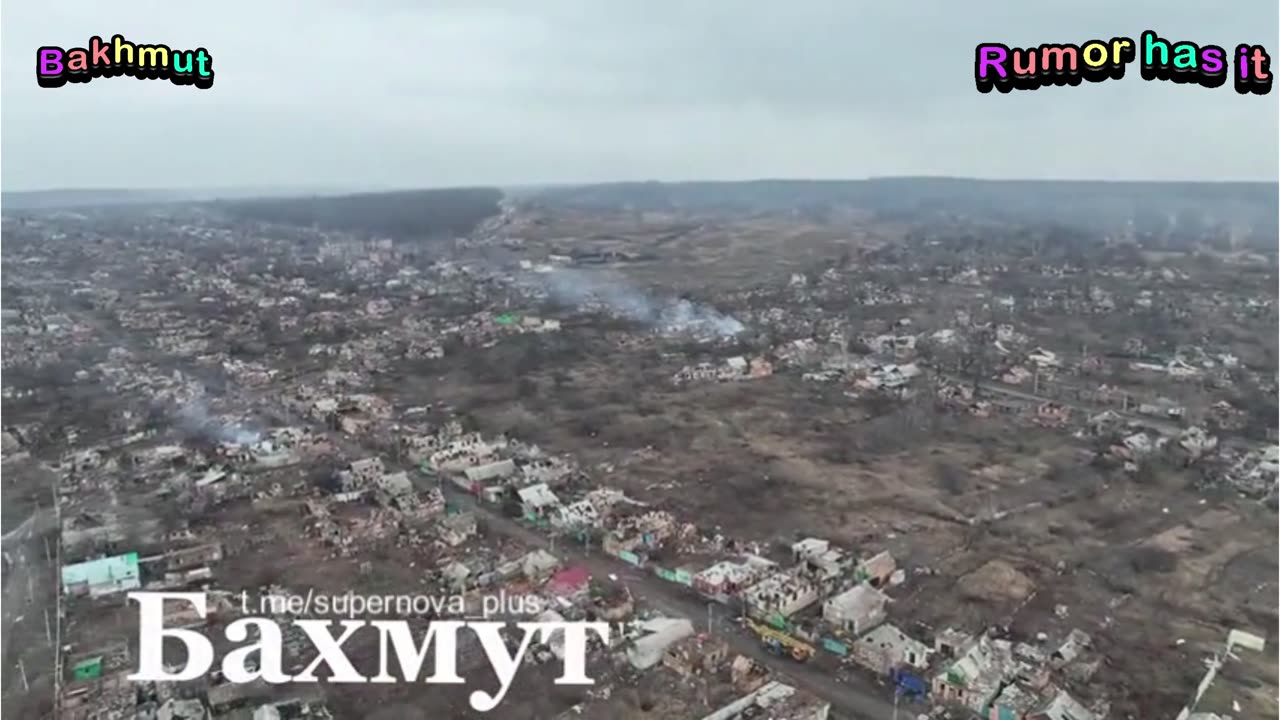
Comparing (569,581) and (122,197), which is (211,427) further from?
(122,197)

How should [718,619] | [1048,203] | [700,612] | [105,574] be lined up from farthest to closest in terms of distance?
[1048,203] → [105,574] → [700,612] → [718,619]

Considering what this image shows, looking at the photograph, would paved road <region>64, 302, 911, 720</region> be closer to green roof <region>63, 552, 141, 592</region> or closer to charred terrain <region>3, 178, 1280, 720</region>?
charred terrain <region>3, 178, 1280, 720</region>

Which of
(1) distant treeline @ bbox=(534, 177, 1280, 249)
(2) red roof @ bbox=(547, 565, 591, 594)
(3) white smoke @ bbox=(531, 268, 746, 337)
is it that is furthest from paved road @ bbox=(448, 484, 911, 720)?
(1) distant treeline @ bbox=(534, 177, 1280, 249)

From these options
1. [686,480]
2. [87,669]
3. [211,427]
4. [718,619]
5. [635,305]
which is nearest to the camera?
[87,669]

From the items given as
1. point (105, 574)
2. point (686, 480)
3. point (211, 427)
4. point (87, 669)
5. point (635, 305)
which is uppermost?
point (635, 305)

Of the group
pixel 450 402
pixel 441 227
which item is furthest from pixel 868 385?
pixel 441 227

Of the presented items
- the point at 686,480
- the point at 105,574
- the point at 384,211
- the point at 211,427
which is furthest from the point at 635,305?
the point at 384,211
